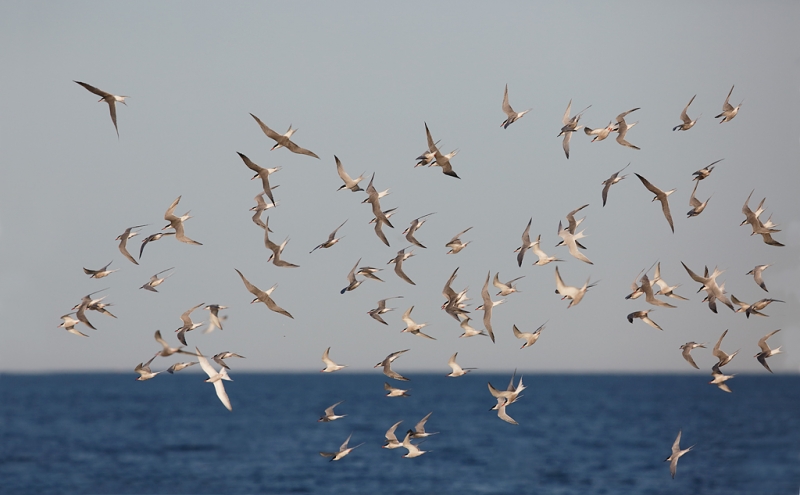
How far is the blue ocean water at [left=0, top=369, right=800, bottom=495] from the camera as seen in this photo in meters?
55.6

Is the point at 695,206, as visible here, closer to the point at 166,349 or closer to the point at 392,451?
the point at 166,349

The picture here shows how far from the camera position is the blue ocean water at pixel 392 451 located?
55625 mm

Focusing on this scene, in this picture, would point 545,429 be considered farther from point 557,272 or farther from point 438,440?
point 557,272

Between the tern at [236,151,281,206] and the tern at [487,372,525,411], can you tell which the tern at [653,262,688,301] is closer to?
the tern at [487,372,525,411]

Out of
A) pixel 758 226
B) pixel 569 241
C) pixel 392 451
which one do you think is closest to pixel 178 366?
pixel 569 241

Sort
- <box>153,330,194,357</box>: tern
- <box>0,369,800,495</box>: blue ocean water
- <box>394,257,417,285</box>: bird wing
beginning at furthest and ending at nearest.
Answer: <box>0,369,800,495</box>: blue ocean water < <box>394,257,417,285</box>: bird wing < <box>153,330,194,357</box>: tern

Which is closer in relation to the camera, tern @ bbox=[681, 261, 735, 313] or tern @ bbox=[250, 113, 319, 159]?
tern @ bbox=[250, 113, 319, 159]

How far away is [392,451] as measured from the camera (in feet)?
222

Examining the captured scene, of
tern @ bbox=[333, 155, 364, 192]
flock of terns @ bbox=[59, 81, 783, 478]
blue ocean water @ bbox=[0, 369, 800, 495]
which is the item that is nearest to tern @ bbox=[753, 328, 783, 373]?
flock of terns @ bbox=[59, 81, 783, 478]

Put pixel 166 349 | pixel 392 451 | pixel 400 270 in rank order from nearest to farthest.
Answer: pixel 166 349 → pixel 400 270 → pixel 392 451

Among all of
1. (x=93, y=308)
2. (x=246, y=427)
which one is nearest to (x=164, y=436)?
(x=246, y=427)

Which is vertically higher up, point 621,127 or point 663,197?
point 621,127

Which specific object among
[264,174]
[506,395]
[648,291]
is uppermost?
[264,174]

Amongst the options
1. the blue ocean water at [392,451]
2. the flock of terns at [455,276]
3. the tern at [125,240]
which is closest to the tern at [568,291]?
the flock of terns at [455,276]
